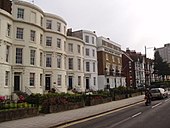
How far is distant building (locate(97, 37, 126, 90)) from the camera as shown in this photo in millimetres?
64688

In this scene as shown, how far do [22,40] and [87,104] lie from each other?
51.3ft

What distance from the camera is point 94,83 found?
60.0 metres

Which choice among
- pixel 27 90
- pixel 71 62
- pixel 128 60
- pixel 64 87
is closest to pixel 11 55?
pixel 27 90

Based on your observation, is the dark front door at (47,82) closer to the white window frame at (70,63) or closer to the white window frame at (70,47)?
the white window frame at (70,63)

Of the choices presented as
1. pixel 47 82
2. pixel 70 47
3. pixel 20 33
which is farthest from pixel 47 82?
pixel 70 47

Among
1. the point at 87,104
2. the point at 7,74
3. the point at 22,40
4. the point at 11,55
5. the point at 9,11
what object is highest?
the point at 9,11

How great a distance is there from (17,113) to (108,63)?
53.2m

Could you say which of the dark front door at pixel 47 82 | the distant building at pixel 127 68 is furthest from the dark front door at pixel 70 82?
the distant building at pixel 127 68

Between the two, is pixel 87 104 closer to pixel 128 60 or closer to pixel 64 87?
pixel 64 87

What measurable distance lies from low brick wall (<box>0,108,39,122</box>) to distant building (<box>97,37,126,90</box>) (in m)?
43.6

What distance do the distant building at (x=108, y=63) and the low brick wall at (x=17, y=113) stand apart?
4361cm

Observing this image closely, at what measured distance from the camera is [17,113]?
1667 cm

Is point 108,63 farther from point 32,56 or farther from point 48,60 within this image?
point 32,56

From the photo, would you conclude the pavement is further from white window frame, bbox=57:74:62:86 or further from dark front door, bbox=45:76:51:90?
white window frame, bbox=57:74:62:86
